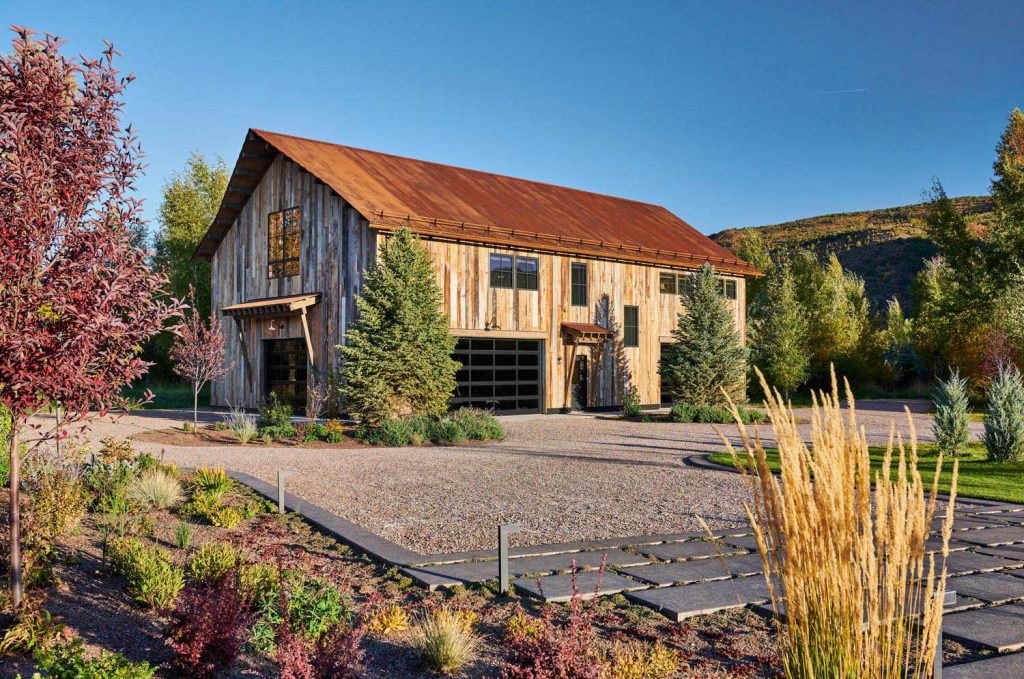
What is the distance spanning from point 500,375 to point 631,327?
5.26 m

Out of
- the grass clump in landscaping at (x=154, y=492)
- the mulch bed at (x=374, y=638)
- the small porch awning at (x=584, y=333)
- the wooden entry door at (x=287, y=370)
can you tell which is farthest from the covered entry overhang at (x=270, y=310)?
the mulch bed at (x=374, y=638)

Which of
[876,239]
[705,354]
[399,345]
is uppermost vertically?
[876,239]

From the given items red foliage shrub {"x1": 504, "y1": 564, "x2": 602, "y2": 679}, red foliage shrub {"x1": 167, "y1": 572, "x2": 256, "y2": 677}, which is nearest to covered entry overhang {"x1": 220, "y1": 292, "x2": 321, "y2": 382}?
red foliage shrub {"x1": 167, "y1": 572, "x2": 256, "y2": 677}

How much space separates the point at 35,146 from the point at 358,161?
18773 mm

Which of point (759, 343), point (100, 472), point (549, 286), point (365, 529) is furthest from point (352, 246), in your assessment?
point (759, 343)

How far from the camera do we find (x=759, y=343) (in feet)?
102

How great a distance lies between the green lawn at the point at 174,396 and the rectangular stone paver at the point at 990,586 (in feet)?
68.5

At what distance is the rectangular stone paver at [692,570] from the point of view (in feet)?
17.7

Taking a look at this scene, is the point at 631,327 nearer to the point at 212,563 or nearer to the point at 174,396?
the point at 174,396

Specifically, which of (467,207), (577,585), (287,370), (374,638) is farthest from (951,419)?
(287,370)

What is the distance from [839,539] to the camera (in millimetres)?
2775

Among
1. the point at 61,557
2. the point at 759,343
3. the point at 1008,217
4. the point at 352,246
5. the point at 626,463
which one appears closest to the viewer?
the point at 61,557

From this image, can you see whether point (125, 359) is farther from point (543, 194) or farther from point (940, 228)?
point (940, 228)

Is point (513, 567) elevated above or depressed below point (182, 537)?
below
